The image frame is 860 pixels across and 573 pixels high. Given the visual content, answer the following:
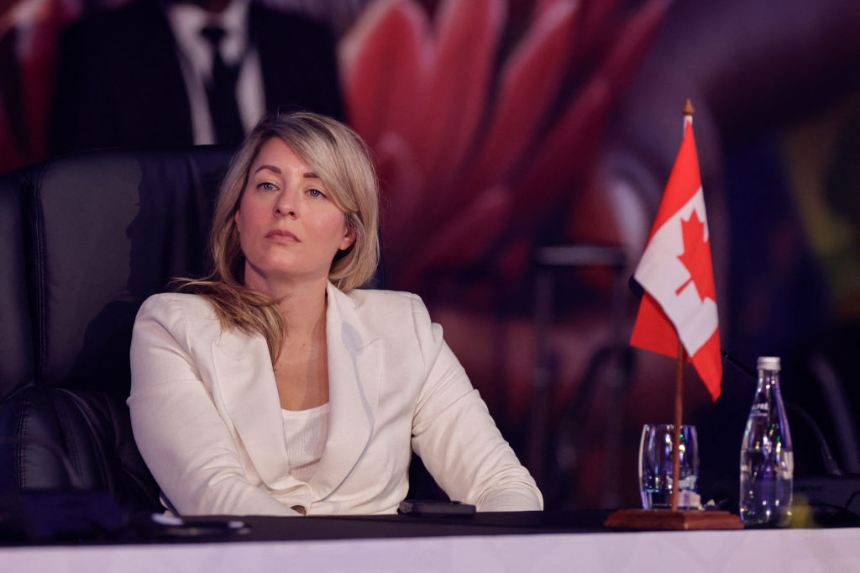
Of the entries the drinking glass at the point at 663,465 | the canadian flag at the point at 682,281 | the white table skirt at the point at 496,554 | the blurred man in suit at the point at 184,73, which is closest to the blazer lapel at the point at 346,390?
the drinking glass at the point at 663,465

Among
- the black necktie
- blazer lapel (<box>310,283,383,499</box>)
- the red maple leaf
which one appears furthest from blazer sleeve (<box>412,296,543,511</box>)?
the black necktie

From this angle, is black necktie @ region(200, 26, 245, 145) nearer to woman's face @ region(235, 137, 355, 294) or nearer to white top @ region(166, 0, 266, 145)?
white top @ region(166, 0, 266, 145)

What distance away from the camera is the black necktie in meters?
2.81

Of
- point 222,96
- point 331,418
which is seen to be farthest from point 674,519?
point 222,96

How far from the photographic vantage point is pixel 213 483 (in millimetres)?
1442

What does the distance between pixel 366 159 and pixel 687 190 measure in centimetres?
89

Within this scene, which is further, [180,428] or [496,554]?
[180,428]

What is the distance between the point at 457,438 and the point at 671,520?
2.57 feet

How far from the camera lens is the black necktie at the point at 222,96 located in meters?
2.81

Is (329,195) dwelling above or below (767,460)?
above

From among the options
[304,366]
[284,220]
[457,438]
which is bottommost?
[457,438]

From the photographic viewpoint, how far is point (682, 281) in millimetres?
1161

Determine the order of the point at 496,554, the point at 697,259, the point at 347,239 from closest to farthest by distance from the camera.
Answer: the point at 496,554 < the point at 697,259 < the point at 347,239

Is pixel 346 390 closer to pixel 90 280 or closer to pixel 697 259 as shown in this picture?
pixel 90 280
